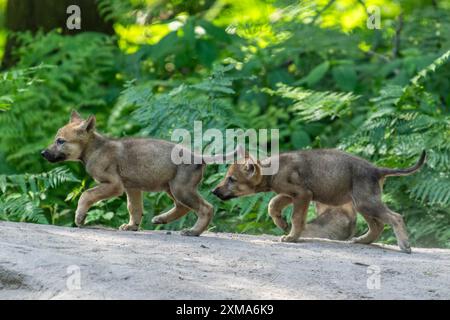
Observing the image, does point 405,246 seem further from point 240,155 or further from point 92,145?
point 92,145

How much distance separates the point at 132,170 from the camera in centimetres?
858

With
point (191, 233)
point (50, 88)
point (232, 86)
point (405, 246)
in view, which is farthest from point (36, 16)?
point (405, 246)

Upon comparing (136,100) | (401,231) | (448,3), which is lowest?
(401,231)

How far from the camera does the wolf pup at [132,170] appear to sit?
8398 mm

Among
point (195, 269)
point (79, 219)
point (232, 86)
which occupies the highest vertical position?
point (232, 86)

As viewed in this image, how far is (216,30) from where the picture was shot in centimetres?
1359

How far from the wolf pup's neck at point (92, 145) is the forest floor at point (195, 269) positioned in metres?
0.92

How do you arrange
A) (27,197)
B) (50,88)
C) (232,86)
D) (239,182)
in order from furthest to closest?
(232,86)
(50,88)
(27,197)
(239,182)

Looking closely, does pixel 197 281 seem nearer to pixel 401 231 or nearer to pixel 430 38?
pixel 401 231

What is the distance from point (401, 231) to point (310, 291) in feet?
7.82

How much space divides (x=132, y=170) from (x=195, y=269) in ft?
7.23
